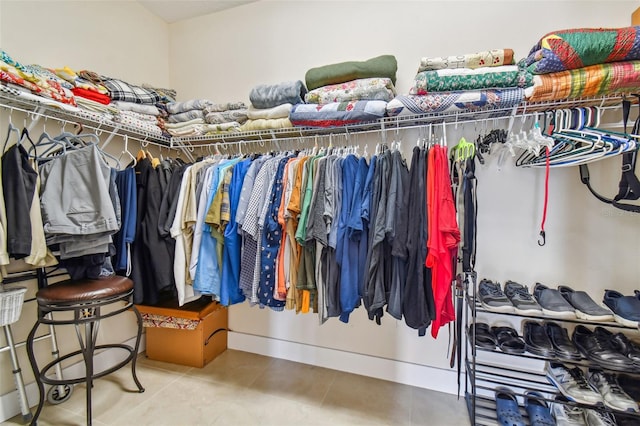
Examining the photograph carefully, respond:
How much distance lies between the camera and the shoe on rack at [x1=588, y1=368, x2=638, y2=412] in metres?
1.22

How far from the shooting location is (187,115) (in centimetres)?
204

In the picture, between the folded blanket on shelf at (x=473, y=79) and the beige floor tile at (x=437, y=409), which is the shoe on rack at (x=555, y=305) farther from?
the folded blanket on shelf at (x=473, y=79)

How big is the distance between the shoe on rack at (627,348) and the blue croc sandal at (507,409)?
0.52 meters

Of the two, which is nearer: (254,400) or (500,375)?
(500,375)

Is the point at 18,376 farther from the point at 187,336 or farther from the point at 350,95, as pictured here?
the point at 350,95

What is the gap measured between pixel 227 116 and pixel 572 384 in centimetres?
250

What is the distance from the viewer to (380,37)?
6.16 feet

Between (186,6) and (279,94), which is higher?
(186,6)

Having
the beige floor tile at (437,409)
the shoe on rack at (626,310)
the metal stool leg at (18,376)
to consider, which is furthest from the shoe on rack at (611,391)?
the metal stool leg at (18,376)

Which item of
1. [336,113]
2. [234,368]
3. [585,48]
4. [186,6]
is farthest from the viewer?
[186,6]

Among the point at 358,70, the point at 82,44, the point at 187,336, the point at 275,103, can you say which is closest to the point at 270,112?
the point at 275,103

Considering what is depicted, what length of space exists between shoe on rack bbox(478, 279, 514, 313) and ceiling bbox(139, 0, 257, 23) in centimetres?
265

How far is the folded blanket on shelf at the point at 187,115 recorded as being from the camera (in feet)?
6.64

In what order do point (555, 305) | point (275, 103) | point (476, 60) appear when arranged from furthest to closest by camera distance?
point (275, 103), point (476, 60), point (555, 305)
